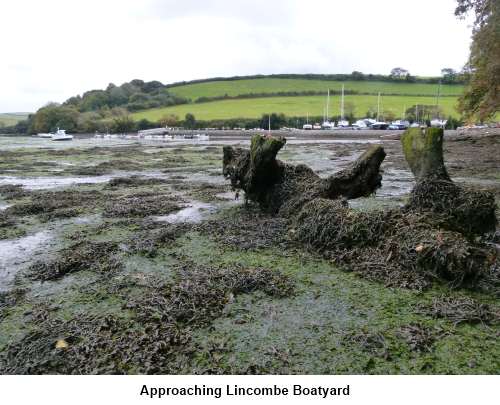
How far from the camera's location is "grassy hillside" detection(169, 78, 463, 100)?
108m

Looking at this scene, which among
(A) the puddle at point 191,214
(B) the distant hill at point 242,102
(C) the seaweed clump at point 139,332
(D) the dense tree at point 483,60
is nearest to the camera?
(C) the seaweed clump at point 139,332

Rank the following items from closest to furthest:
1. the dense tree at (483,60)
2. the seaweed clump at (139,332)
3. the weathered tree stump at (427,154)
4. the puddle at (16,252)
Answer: the seaweed clump at (139,332) < the puddle at (16,252) < the weathered tree stump at (427,154) < the dense tree at (483,60)

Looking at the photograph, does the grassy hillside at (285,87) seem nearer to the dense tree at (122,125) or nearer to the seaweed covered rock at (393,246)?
the dense tree at (122,125)

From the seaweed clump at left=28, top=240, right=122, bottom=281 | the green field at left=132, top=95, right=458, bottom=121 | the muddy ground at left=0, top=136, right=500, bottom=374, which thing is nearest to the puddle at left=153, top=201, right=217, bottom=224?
the muddy ground at left=0, top=136, right=500, bottom=374

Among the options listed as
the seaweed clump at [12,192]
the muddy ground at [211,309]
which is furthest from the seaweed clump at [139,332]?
the seaweed clump at [12,192]

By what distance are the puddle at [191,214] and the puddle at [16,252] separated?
7.70ft

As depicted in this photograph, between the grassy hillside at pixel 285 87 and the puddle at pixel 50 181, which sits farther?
the grassy hillside at pixel 285 87

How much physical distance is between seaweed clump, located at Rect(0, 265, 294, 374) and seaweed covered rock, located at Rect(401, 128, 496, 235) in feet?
8.82

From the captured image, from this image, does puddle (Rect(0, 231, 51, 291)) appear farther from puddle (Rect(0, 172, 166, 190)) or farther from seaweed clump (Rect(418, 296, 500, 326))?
puddle (Rect(0, 172, 166, 190))

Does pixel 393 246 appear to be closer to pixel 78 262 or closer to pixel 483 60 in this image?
pixel 78 262

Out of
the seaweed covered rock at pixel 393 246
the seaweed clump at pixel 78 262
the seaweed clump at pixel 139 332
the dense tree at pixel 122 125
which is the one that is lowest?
the seaweed clump at pixel 139 332

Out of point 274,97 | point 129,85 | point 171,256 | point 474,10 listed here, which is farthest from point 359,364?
point 129,85

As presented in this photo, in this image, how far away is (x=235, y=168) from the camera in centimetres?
996

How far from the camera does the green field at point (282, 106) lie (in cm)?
8962
